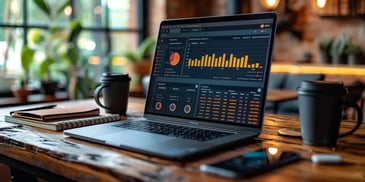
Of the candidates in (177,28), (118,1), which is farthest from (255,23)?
(118,1)

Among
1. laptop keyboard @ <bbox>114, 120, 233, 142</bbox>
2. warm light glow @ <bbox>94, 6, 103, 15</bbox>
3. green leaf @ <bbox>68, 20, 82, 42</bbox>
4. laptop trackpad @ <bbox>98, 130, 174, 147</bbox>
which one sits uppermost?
warm light glow @ <bbox>94, 6, 103, 15</bbox>

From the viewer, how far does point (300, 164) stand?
2.99 feet

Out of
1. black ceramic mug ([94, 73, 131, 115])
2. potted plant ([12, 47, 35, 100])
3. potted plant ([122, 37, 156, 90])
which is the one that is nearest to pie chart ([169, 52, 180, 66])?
black ceramic mug ([94, 73, 131, 115])

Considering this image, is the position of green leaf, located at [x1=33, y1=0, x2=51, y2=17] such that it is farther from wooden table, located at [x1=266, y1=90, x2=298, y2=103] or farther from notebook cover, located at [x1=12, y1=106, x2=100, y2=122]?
notebook cover, located at [x1=12, y1=106, x2=100, y2=122]

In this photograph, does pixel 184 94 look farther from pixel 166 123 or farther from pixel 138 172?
pixel 138 172

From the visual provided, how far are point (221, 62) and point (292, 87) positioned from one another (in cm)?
362

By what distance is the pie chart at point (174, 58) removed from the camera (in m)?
1.41

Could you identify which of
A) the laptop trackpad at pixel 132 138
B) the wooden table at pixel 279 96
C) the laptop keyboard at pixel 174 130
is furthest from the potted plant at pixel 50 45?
the laptop trackpad at pixel 132 138

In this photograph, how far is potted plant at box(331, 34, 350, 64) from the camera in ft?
16.0

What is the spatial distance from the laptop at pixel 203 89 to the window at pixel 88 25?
297 cm

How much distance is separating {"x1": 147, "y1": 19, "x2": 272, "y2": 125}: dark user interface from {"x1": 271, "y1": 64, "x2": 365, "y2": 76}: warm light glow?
3.77 metres

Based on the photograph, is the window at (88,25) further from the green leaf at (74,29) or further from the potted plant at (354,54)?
the potted plant at (354,54)

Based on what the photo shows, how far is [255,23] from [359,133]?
425 mm

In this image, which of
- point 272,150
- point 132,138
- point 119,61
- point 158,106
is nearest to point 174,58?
point 158,106
